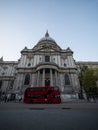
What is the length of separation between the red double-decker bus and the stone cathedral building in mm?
8763

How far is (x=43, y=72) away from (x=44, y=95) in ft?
37.5

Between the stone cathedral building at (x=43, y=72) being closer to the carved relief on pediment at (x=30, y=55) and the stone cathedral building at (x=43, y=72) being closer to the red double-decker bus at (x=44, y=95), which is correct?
the carved relief on pediment at (x=30, y=55)

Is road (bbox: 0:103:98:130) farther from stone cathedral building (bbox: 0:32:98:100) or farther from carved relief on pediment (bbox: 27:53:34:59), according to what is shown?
carved relief on pediment (bbox: 27:53:34:59)

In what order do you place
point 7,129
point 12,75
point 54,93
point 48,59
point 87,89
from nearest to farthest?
1. point 7,129
2. point 54,93
3. point 87,89
4. point 48,59
5. point 12,75

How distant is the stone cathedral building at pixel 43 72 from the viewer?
2844 cm

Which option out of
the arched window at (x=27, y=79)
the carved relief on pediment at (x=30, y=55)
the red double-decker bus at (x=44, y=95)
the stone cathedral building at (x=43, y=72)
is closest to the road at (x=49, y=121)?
the red double-decker bus at (x=44, y=95)

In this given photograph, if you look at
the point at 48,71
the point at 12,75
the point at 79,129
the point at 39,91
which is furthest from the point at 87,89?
the point at 12,75

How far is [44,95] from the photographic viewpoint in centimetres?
1720

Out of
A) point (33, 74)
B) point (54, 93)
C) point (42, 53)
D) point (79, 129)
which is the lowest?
point (79, 129)

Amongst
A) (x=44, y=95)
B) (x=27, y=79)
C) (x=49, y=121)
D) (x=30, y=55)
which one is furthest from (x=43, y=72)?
(x=49, y=121)

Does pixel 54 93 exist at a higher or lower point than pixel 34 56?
lower

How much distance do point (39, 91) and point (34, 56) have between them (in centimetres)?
2051

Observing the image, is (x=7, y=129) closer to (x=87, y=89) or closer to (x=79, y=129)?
(x=79, y=129)

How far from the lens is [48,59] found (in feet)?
116
